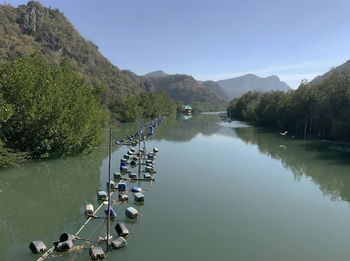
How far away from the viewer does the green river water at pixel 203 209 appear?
1479cm

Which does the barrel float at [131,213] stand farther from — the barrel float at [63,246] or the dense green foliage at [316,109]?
the dense green foliage at [316,109]

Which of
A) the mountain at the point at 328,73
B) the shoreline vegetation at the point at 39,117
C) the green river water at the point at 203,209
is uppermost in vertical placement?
the mountain at the point at 328,73

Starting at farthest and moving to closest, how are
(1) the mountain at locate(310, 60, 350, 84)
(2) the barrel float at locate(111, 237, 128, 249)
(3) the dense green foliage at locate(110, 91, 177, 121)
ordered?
(3) the dense green foliage at locate(110, 91, 177, 121) → (1) the mountain at locate(310, 60, 350, 84) → (2) the barrel float at locate(111, 237, 128, 249)

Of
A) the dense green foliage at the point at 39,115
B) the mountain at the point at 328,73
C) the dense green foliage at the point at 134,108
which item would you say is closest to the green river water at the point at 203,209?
the dense green foliage at the point at 39,115

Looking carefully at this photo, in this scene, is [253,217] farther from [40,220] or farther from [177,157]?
[177,157]

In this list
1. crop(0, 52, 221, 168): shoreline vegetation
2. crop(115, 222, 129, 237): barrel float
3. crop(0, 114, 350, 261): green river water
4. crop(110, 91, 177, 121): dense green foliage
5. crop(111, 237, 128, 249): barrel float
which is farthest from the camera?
crop(110, 91, 177, 121): dense green foliage

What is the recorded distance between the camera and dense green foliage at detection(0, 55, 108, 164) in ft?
90.5

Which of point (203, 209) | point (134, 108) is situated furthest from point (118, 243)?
point (134, 108)

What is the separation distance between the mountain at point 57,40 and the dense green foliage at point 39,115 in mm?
70246

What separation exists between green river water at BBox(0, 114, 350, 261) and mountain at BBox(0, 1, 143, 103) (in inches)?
2933

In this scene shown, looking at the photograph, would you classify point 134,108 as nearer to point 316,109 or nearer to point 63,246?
point 316,109

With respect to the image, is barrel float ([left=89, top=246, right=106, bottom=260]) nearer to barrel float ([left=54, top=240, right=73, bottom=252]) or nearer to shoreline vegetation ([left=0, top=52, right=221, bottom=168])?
barrel float ([left=54, top=240, right=73, bottom=252])

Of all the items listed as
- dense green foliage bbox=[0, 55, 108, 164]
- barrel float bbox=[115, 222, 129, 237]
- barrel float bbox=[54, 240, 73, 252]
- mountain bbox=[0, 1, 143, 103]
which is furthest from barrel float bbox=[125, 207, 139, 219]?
mountain bbox=[0, 1, 143, 103]

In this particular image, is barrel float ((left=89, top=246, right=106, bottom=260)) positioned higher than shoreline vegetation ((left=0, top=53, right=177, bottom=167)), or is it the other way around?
shoreline vegetation ((left=0, top=53, right=177, bottom=167))
